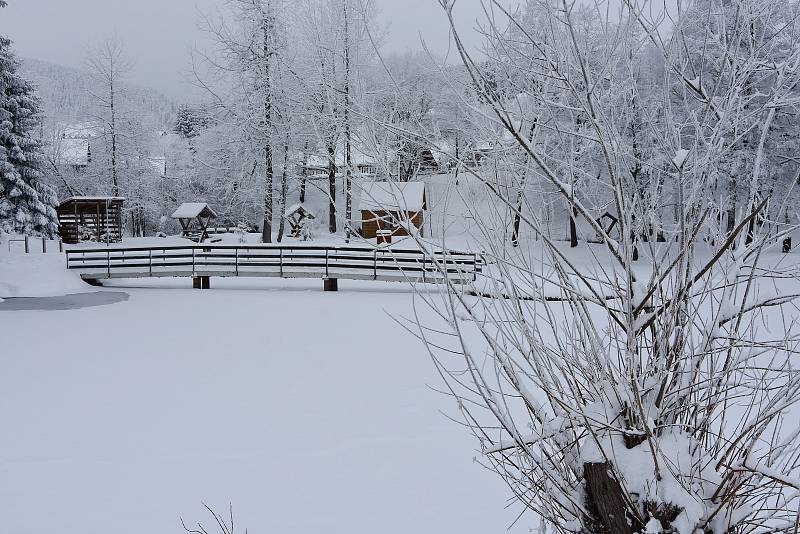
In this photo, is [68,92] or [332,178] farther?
[68,92]

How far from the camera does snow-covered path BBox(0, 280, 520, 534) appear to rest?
20.3 ft

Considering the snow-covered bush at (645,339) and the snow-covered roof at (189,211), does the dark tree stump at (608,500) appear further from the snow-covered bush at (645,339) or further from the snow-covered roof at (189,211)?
the snow-covered roof at (189,211)

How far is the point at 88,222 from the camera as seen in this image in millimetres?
33250

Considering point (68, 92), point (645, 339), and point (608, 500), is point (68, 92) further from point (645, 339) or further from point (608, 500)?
point (608, 500)

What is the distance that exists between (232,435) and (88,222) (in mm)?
29551

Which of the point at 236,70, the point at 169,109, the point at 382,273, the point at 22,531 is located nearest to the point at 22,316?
the point at 382,273

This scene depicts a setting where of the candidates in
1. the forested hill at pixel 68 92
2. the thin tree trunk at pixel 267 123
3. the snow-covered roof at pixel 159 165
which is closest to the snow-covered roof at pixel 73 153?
the snow-covered roof at pixel 159 165

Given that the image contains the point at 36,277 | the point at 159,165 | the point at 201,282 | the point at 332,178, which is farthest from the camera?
the point at 159,165

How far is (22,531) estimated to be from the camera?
573 cm

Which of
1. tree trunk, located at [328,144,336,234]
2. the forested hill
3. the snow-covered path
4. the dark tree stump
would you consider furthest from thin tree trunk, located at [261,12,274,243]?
the forested hill

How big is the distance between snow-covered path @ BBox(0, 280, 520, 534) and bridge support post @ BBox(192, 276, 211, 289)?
19.0 feet

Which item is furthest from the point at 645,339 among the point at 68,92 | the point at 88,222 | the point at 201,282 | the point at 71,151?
the point at 68,92

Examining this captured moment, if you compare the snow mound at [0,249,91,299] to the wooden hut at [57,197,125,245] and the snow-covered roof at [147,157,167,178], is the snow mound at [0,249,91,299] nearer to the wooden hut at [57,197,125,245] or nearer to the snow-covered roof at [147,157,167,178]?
the wooden hut at [57,197,125,245]

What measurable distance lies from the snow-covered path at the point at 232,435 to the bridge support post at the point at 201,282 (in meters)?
5.80
